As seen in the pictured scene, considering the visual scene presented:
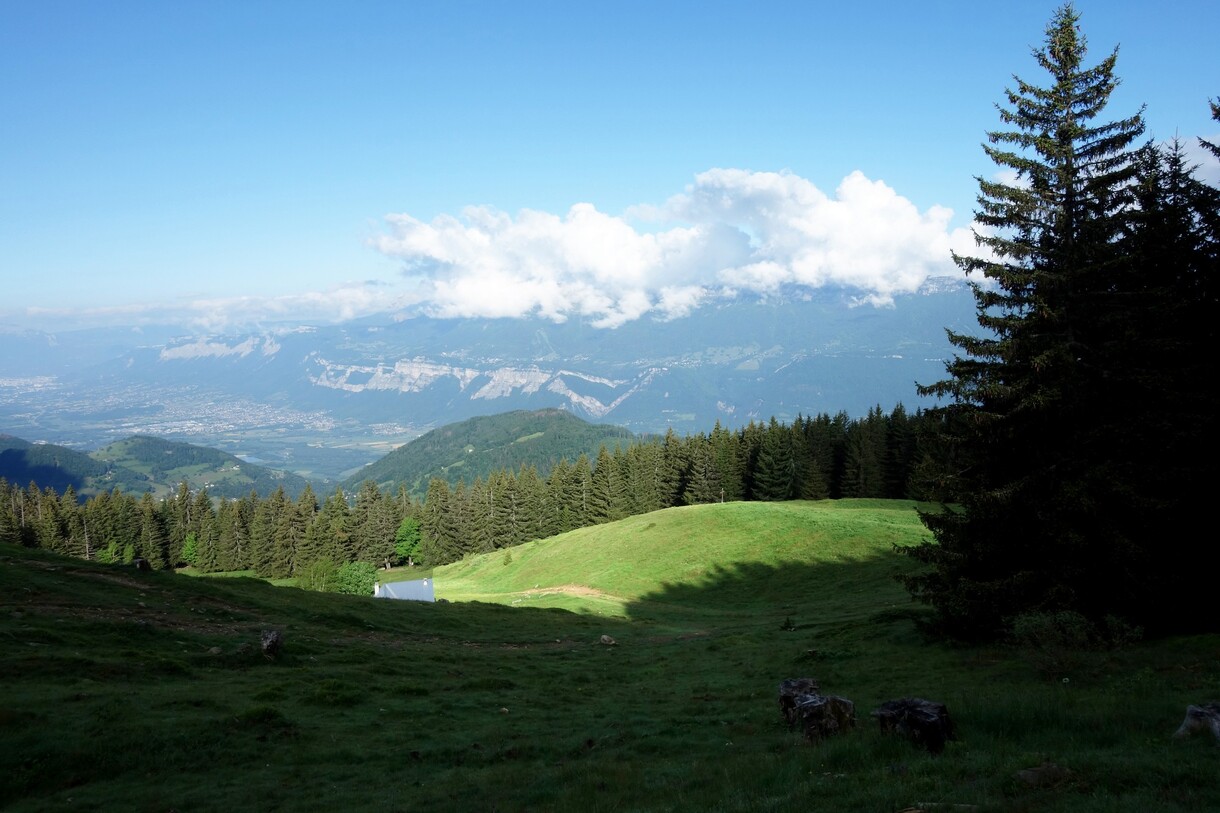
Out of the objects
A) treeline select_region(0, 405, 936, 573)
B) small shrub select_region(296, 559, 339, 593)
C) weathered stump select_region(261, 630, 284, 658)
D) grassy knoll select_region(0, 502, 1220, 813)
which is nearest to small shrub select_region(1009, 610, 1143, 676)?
grassy knoll select_region(0, 502, 1220, 813)

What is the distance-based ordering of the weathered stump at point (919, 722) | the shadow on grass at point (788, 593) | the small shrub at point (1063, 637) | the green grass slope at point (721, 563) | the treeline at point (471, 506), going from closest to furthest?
the weathered stump at point (919, 722) < the small shrub at point (1063, 637) < the shadow on grass at point (788, 593) < the green grass slope at point (721, 563) < the treeline at point (471, 506)

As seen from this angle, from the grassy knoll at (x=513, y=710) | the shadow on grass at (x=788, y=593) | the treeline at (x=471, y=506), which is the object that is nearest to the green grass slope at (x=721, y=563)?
the shadow on grass at (x=788, y=593)

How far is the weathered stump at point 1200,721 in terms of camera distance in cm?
1119

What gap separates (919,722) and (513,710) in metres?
13.5

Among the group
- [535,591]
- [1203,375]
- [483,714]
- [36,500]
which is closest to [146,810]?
[483,714]

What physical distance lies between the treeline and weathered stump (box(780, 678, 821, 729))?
84.3m

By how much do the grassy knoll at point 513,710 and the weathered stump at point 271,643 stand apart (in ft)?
1.38

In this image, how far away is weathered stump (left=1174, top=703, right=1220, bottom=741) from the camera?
1119 cm

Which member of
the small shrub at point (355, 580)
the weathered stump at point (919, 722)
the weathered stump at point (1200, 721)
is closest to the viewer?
the weathered stump at point (1200, 721)

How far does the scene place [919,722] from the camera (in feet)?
41.8

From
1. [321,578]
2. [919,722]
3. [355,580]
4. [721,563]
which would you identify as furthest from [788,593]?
[321,578]

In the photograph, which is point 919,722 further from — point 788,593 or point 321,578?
point 321,578

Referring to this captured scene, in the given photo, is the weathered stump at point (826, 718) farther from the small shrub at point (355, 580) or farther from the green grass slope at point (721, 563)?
the small shrub at point (355, 580)

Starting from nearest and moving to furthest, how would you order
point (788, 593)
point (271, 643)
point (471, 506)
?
1. point (271, 643)
2. point (788, 593)
3. point (471, 506)
